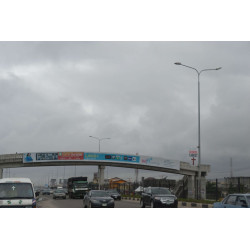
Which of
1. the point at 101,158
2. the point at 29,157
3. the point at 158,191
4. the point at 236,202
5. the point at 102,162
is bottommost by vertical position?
the point at 158,191

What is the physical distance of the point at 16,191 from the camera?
14.9 meters

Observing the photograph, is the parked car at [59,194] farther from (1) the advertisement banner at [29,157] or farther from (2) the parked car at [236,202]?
(2) the parked car at [236,202]

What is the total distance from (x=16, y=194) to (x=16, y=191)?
0.15 metres

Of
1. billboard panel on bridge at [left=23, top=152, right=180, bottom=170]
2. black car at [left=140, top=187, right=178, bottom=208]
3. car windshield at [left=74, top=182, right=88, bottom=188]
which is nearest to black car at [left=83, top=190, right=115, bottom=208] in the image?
black car at [left=140, top=187, right=178, bottom=208]

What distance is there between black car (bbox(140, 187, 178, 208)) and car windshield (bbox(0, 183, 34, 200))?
9590 mm

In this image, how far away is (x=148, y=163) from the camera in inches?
2542

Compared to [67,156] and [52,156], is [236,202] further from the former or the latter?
[52,156]

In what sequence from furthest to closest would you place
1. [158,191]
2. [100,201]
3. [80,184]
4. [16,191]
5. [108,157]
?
1. [108,157]
2. [80,184]
3. [158,191]
4. [100,201]
5. [16,191]

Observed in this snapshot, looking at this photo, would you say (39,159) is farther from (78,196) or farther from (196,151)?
(196,151)

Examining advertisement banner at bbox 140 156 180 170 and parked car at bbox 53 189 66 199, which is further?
advertisement banner at bbox 140 156 180 170

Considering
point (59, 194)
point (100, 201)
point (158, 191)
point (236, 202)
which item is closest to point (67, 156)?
point (59, 194)

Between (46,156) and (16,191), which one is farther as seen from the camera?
(46,156)

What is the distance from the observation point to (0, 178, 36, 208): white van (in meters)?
14.4

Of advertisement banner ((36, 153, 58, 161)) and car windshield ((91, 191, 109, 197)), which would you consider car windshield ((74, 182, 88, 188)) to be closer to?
advertisement banner ((36, 153, 58, 161))
